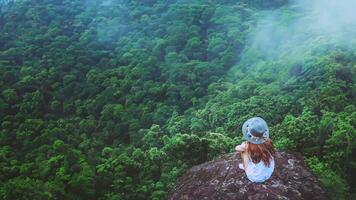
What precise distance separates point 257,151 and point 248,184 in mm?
905

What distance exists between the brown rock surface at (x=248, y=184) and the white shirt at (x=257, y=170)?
0.72 ft

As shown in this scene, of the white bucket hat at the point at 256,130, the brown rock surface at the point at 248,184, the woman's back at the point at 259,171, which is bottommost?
the brown rock surface at the point at 248,184

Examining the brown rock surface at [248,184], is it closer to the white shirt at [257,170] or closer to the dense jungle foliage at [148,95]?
the white shirt at [257,170]

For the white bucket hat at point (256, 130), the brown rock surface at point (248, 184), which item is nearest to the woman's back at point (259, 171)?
the brown rock surface at point (248, 184)

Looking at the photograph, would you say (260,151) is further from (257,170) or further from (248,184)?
(248,184)

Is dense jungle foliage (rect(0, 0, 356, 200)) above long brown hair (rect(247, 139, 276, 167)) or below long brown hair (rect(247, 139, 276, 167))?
below

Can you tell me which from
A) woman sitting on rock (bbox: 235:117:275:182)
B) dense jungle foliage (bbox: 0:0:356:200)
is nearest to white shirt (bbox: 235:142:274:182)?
woman sitting on rock (bbox: 235:117:275:182)

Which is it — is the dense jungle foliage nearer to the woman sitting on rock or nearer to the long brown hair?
the woman sitting on rock

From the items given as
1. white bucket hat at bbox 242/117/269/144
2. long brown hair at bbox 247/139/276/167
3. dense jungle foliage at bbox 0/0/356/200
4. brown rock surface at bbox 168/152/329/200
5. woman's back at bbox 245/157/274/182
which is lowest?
dense jungle foliage at bbox 0/0/356/200

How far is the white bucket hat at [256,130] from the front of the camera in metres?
7.12

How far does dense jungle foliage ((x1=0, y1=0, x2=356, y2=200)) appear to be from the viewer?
11.8 m

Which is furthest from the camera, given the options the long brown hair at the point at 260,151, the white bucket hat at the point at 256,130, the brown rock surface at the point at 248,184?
the brown rock surface at the point at 248,184

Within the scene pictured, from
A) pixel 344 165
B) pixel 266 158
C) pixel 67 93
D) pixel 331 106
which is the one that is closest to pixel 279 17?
pixel 67 93

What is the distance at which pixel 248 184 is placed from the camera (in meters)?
8.11
